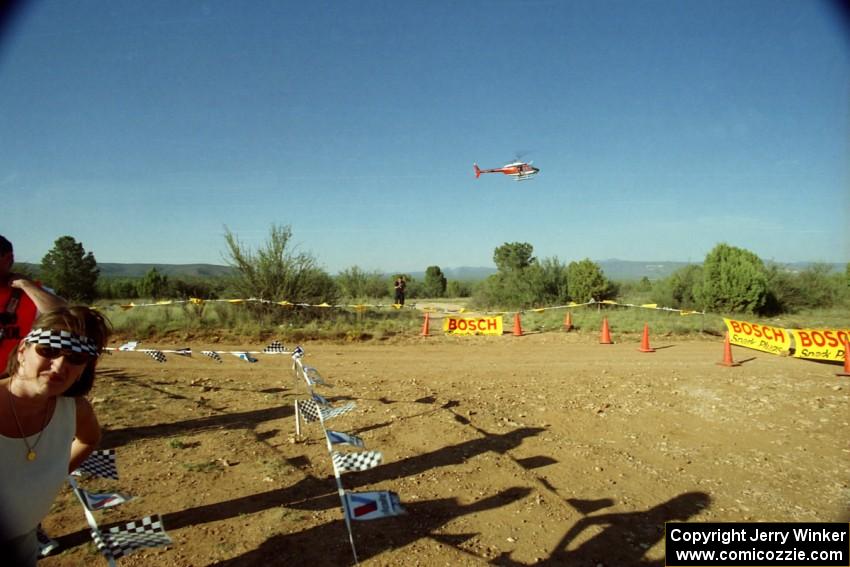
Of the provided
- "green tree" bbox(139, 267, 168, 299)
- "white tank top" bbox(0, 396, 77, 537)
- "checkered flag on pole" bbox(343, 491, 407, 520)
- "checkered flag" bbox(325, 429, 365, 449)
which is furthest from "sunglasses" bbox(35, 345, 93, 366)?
"green tree" bbox(139, 267, 168, 299)

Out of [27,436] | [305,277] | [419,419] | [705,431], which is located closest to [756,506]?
[705,431]

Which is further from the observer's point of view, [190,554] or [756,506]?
[756,506]

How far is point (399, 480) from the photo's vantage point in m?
5.36

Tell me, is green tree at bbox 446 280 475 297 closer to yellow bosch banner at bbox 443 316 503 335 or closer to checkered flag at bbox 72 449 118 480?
yellow bosch banner at bbox 443 316 503 335

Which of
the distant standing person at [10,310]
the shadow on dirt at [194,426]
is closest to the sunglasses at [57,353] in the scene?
the distant standing person at [10,310]

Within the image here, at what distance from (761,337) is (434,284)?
5266cm

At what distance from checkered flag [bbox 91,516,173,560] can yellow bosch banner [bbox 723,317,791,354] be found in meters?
15.6

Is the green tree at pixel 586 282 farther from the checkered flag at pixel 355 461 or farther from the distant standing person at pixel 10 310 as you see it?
the distant standing person at pixel 10 310

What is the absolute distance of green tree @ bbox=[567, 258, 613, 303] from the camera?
91.4ft

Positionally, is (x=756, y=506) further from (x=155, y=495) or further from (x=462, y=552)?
(x=155, y=495)

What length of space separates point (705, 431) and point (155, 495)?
7.86 m

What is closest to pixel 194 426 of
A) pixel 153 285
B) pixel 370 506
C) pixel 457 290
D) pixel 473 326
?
pixel 370 506

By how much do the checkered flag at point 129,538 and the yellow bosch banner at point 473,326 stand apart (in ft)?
46.7

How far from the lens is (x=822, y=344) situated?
39.7 feet
